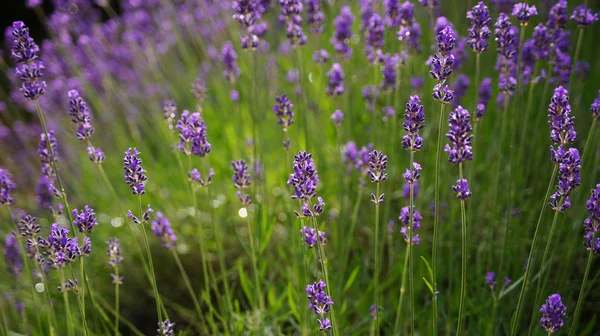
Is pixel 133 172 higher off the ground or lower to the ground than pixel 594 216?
higher

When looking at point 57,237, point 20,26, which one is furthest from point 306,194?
point 20,26

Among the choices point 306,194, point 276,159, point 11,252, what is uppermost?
point 276,159

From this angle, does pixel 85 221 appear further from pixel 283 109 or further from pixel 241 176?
pixel 283 109

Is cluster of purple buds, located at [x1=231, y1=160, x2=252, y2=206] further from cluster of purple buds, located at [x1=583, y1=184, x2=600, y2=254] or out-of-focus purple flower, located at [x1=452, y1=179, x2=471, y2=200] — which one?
cluster of purple buds, located at [x1=583, y1=184, x2=600, y2=254]

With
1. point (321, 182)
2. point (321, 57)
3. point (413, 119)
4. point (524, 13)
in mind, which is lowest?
point (321, 182)

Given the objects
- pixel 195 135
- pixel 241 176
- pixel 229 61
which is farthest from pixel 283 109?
pixel 229 61

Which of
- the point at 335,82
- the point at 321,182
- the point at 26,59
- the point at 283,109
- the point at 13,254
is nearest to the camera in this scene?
the point at 26,59

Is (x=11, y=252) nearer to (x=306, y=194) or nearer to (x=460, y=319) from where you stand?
(x=306, y=194)

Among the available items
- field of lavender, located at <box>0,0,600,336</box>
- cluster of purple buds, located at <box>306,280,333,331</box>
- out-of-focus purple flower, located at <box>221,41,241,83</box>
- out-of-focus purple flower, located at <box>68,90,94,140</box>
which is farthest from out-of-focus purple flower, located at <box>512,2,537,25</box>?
out-of-focus purple flower, located at <box>68,90,94,140</box>
